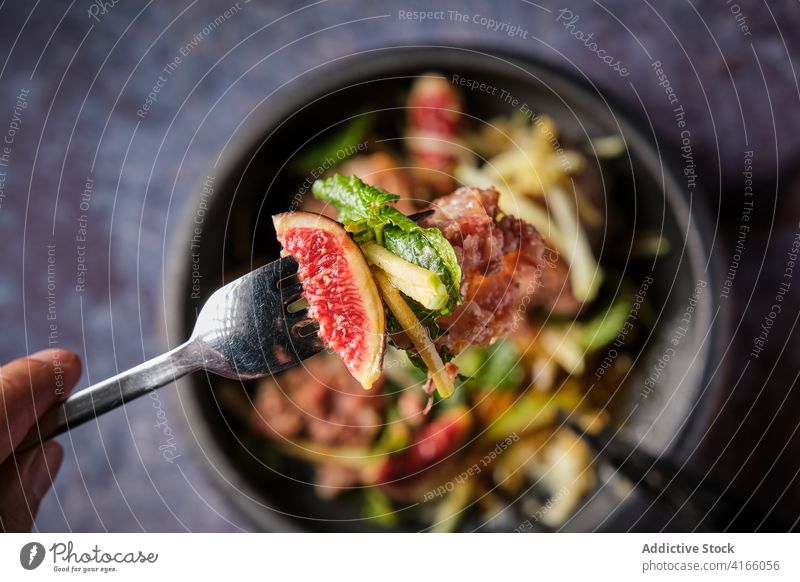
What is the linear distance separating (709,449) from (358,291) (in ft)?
2.49

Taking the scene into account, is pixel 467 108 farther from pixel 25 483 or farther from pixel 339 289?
pixel 25 483

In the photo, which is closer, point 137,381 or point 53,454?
point 137,381

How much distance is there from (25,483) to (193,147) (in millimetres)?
601

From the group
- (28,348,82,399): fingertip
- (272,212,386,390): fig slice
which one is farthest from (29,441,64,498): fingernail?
(272,212,386,390): fig slice

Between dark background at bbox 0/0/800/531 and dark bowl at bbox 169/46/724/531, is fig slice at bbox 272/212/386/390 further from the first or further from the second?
dark background at bbox 0/0/800/531

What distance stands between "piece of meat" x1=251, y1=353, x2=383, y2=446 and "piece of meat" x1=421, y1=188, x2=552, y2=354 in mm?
339

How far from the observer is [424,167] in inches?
40.6

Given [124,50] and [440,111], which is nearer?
[440,111]

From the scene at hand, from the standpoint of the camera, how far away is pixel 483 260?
0.68m

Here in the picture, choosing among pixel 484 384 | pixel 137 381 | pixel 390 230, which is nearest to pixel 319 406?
pixel 484 384

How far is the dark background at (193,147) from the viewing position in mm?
1074

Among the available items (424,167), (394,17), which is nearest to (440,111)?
(424,167)

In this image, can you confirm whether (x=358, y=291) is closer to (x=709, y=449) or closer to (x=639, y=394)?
(x=639, y=394)

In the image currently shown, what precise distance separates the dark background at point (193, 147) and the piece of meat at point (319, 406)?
0.18 m
